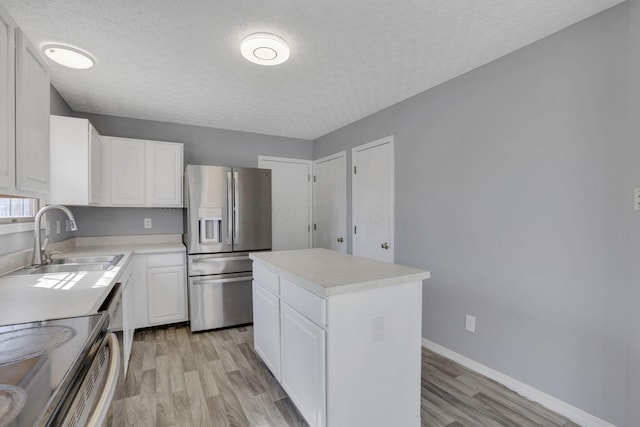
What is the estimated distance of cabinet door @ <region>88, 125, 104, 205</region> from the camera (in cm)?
261

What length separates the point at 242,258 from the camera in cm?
337

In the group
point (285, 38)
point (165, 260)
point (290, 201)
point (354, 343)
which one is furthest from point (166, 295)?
point (285, 38)

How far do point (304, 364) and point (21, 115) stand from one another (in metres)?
1.82

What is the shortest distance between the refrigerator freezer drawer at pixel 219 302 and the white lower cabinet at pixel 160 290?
173 millimetres

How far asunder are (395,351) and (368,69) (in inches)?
80.7

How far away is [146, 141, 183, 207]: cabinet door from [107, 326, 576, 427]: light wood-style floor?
1547 millimetres

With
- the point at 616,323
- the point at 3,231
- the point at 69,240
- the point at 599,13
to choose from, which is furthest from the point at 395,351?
the point at 69,240

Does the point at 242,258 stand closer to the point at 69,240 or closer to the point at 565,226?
the point at 69,240

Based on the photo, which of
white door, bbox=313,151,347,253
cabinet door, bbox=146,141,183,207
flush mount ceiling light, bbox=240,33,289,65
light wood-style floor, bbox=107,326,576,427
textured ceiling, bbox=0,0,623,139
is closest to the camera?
textured ceiling, bbox=0,0,623,139

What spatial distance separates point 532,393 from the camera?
6.50 ft

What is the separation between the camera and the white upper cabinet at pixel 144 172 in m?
3.13

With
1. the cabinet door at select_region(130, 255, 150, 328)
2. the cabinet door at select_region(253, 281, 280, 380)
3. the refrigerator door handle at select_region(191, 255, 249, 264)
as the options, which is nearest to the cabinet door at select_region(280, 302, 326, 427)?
the cabinet door at select_region(253, 281, 280, 380)

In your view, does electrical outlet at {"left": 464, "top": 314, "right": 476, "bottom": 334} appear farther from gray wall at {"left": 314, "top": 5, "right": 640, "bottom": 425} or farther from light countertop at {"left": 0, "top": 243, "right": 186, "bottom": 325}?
light countertop at {"left": 0, "top": 243, "right": 186, "bottom": 325}

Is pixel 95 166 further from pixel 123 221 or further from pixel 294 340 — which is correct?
pixel 294 340
